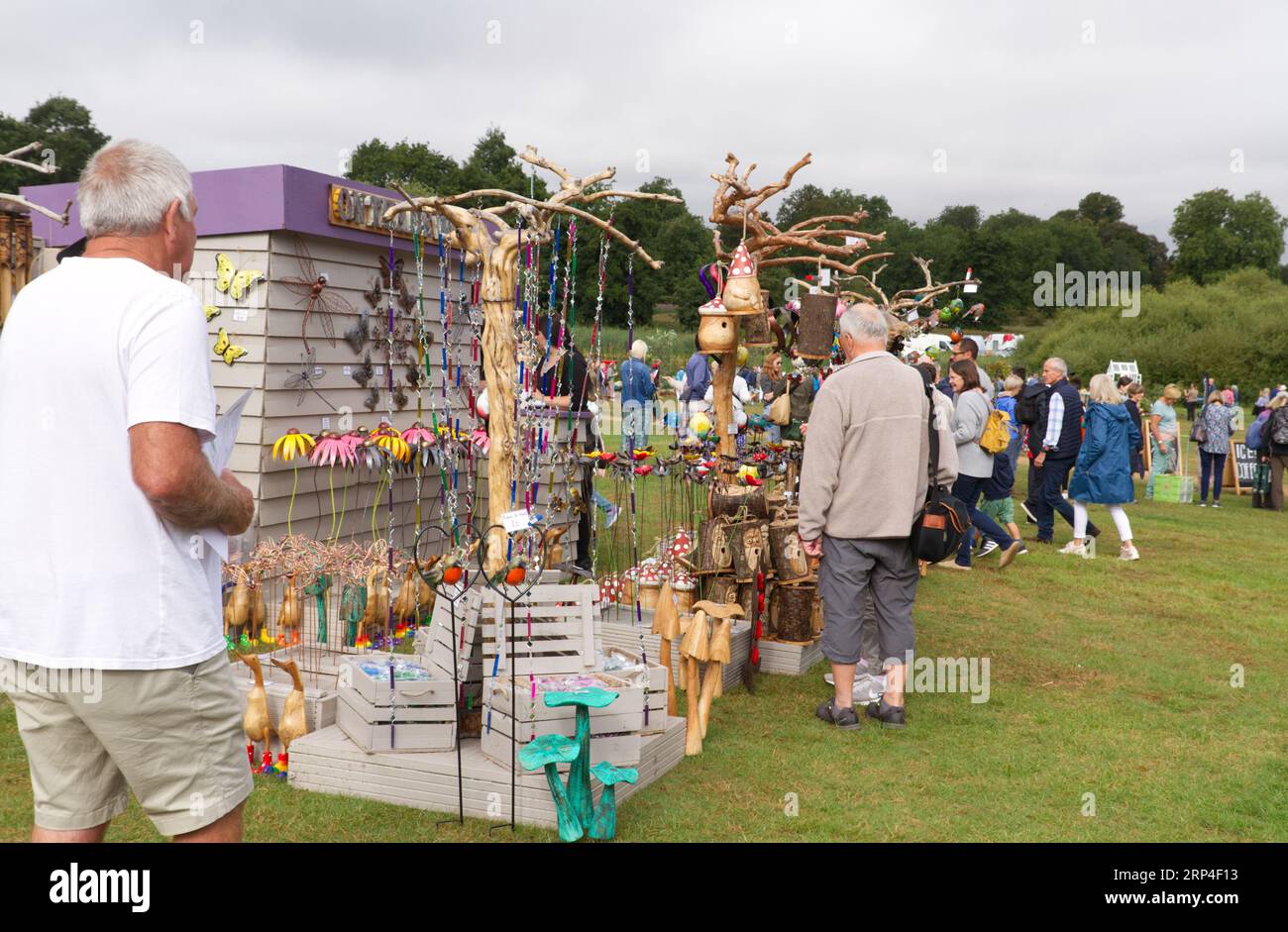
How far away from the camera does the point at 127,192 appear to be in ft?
6.64

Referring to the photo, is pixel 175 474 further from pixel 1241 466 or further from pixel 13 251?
pixel 1241 466

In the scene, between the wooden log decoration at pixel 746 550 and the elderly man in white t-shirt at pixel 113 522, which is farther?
the wooden log decoration at pixel 746 550

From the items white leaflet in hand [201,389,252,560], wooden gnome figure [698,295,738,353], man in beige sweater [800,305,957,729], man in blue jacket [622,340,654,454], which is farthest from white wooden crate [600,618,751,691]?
man in blue jacket [622,340,654,454]

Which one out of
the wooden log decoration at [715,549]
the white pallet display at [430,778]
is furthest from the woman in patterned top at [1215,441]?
the white pallet display at [430,778]

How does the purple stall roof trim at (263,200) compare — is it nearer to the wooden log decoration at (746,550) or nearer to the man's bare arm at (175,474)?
the wooden log decoration at (746,550)

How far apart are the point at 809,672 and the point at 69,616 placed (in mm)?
4317

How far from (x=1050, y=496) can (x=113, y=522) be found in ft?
30.4

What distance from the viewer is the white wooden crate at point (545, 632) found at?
4039 millimetres

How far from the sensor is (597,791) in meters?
3.71

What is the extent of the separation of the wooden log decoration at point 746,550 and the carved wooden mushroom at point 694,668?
106 cm

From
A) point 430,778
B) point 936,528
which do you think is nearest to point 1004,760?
point 936,528

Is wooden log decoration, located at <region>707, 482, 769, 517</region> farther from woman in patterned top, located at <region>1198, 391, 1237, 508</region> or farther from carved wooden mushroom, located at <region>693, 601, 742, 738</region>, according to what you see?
woman in patterned top, located at <region>1198, 391, 1237, 508</region>
